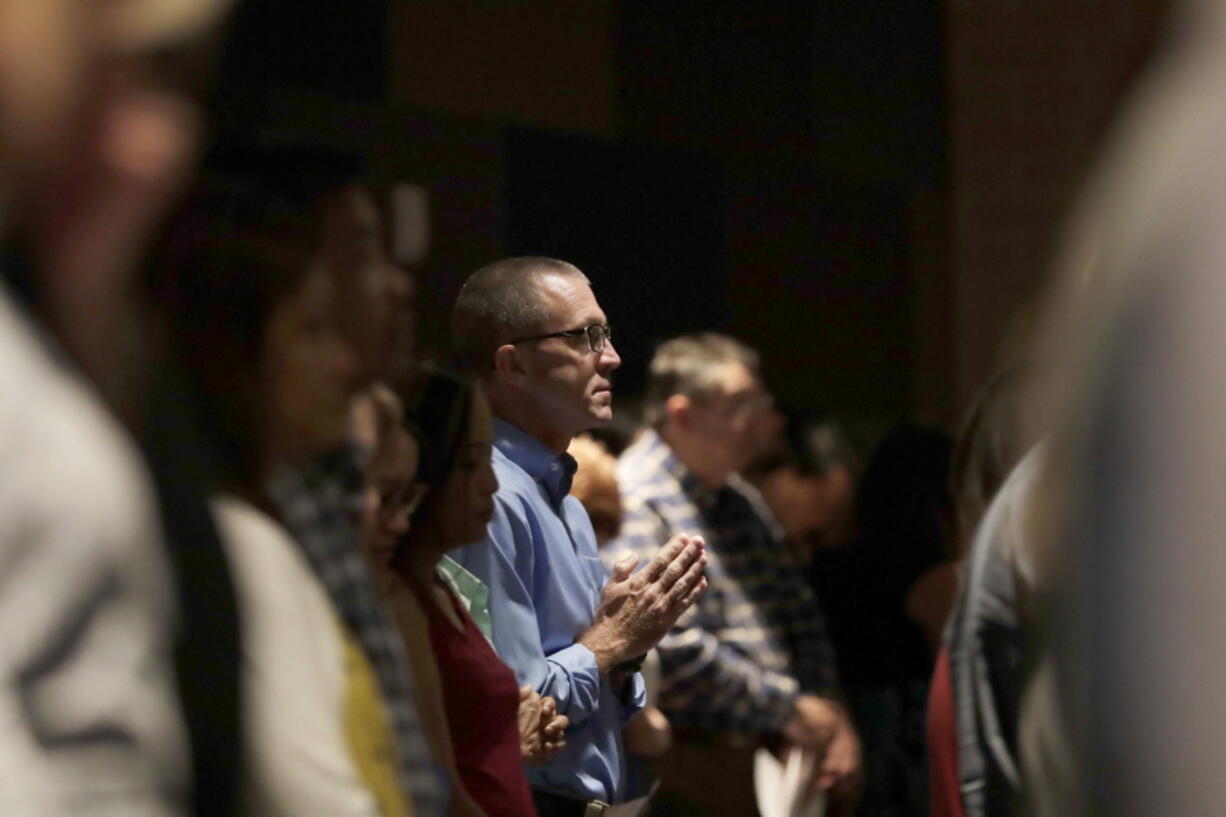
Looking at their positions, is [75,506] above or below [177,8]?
below

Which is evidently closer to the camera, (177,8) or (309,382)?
(177,8)

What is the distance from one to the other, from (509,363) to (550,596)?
13.9 inches

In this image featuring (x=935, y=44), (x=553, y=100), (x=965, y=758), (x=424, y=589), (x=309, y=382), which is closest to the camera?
(x=309, y=382)

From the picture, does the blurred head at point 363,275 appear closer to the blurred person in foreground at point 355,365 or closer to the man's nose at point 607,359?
the blurred person in foreground at point 355,365

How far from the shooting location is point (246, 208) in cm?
130

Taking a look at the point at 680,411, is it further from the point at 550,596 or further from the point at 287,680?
the point at 287,680

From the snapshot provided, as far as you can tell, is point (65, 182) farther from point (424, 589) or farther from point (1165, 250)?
point (424, 589)

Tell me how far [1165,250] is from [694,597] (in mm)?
2016

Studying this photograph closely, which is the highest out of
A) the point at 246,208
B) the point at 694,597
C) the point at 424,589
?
the point at 246,208

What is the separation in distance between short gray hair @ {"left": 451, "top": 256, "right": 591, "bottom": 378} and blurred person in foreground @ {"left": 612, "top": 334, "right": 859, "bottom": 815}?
1157mm

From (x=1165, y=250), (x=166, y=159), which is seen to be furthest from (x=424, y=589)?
(x=1165, y=250)

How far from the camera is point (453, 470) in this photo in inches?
82.0

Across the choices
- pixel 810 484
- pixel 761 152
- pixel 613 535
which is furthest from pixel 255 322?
pixel 810 484

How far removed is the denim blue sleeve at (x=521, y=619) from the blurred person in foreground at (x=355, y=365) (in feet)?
3.37
